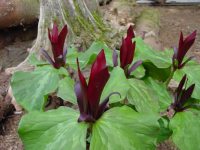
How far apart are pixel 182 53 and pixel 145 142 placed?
0.56 metres

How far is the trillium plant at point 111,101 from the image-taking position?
46.7 inches

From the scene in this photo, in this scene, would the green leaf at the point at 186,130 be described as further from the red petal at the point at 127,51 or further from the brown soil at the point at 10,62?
the brown soil at the point at 10,62

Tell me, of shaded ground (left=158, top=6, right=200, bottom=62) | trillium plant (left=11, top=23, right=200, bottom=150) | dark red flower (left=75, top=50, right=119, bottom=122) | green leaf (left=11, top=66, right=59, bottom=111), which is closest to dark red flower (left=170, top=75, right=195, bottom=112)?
trillium plant (left=11, top=23, right=200, bottom=150)

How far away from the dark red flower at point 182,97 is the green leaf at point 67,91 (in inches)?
17.6

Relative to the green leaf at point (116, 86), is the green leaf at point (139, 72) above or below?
below

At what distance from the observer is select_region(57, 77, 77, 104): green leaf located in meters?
1.35

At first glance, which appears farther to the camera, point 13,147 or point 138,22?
point 138,22

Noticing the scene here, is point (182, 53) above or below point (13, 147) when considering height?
above

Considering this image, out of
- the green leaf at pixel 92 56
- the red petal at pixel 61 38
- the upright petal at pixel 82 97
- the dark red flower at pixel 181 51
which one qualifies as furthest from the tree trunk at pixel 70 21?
the upright petal at pixel 82 97

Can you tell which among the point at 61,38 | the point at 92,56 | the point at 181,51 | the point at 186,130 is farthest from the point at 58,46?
the point at 186,130

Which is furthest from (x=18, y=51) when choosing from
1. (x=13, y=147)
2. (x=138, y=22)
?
(x=13, y=147)

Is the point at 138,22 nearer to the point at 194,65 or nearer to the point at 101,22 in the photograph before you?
the point at 101,22

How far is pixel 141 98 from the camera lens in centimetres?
141

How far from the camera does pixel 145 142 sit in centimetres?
119
